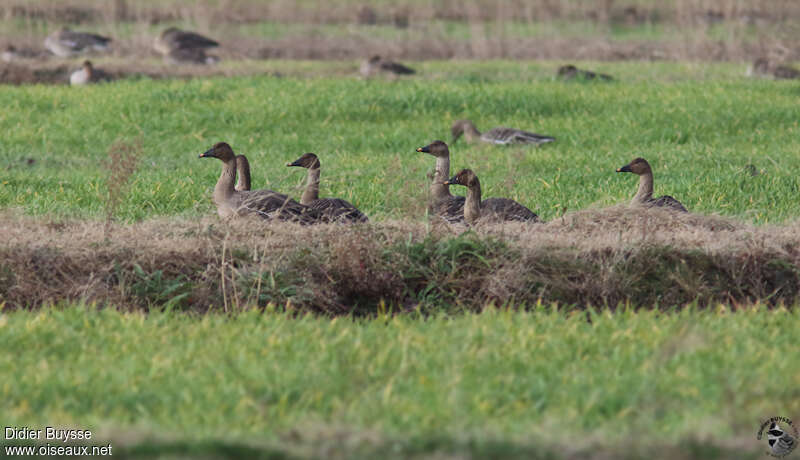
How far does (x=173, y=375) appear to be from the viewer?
230 inches

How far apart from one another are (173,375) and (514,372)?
75.7 inches

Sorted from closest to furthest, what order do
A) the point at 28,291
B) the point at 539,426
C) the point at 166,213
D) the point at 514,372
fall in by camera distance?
the point at 539,426
the point at 514,372
the point at 28,291
the point at 166,213

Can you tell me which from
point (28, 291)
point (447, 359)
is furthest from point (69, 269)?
point (447, 359)

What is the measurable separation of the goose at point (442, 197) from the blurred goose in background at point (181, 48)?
15077 millimetres

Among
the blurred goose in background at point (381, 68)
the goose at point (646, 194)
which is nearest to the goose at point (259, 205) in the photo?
the goose at point (646, 194)

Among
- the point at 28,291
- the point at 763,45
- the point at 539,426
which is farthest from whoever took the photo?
the point at 763,45

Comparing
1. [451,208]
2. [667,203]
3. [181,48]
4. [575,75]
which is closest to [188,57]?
[181,48]

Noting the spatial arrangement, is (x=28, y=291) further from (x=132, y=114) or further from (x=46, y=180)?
(x=132, y=114)

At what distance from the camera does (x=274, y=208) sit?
29.8 ft

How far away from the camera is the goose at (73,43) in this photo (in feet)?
86.2

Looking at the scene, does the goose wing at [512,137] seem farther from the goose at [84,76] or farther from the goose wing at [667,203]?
the goose at [84,76]

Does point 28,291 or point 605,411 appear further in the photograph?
point 28,291

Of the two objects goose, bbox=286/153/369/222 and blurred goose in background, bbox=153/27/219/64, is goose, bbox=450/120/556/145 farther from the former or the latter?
blurred goose in background, bbox=153/27/219/64

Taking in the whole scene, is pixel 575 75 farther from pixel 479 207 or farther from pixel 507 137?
pixel 479 207
